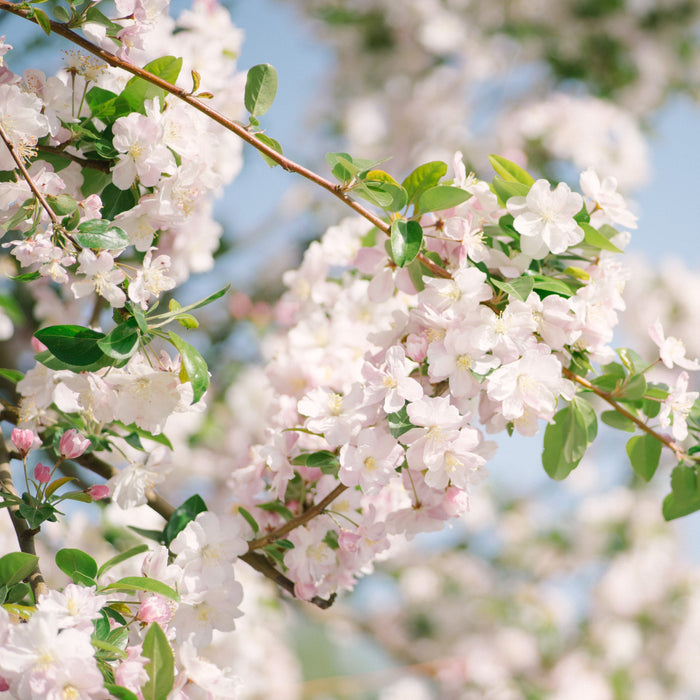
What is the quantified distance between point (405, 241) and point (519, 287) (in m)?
0.11

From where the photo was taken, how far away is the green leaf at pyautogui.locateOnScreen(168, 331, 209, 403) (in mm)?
553

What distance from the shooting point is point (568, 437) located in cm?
68

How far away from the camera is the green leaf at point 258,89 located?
651mm

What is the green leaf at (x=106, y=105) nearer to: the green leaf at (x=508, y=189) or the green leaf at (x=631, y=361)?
the green leaf at (x=508, y=189)

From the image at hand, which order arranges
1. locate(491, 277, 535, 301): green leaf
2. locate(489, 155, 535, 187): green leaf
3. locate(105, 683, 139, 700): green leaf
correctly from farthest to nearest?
locate(489, 155, 535, 187): green leaf → locate(491, 277, 535, 301): green leaf → locate(105, 683, 139, 700): green leaf

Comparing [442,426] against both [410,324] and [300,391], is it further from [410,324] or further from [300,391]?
[300,391]

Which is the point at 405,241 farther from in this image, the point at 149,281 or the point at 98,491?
the point at 98,491

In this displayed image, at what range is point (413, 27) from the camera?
3326 millimetres

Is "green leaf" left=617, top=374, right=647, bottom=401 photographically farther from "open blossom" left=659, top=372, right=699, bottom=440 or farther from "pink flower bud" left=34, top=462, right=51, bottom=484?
"pink flower bud" left=34, top=462, right=51, bottom=484

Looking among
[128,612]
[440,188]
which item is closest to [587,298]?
[440,188]

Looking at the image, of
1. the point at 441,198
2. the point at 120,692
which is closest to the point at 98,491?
the point at 120,692

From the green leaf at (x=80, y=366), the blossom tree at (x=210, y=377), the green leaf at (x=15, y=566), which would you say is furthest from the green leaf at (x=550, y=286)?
the green leaf at (x=15, y=566)

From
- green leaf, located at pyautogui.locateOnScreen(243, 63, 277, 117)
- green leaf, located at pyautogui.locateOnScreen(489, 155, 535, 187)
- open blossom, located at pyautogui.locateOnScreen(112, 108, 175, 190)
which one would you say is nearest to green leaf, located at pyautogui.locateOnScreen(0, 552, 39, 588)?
open blossom, located at pyautogui.locateOnScreen(112, 108, 175, 190)

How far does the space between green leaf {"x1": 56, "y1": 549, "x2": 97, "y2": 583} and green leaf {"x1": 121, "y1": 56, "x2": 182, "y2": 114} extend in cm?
39
